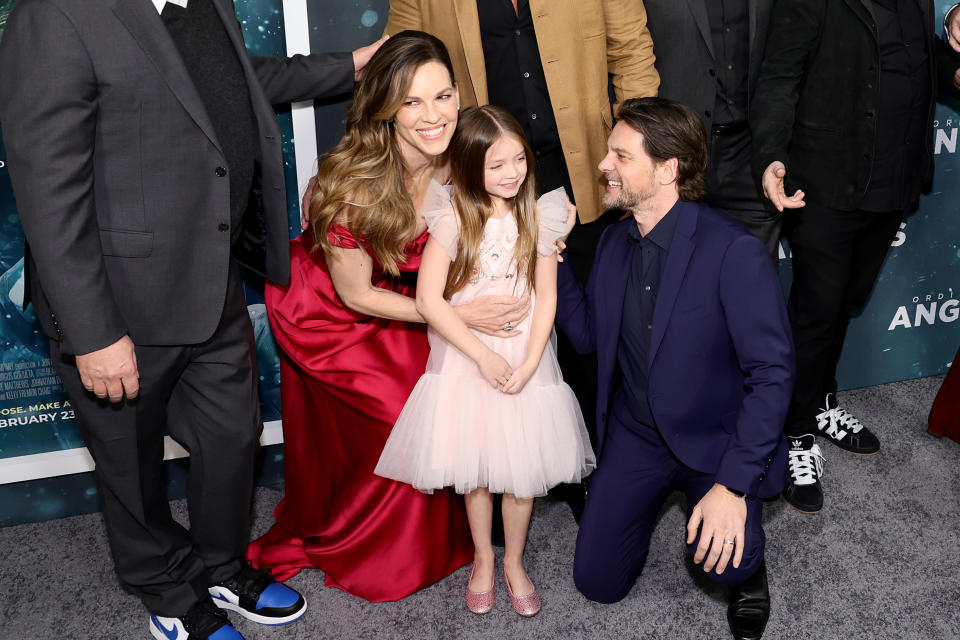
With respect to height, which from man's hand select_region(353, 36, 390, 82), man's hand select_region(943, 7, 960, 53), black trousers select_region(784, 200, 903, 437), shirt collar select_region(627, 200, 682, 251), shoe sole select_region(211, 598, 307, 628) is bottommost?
shoe sole select_region(211, 598, 307, 628)

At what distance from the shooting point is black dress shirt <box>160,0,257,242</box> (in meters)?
2.13

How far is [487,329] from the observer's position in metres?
2.42

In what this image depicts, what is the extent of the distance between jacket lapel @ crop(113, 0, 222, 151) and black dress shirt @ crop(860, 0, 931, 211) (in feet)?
6.81

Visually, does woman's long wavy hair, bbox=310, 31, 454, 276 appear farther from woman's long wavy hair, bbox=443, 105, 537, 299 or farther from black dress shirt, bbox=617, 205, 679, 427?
black dress shirt, bbox=617, 205, 679, 427

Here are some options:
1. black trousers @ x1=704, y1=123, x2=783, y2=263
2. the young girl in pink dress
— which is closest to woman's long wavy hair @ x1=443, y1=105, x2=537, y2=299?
the young girl in pink dress

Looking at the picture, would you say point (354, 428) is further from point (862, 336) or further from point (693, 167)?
point (862, 336)

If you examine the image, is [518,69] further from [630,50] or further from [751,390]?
[751,390]

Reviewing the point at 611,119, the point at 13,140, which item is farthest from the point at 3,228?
the point at 611,119

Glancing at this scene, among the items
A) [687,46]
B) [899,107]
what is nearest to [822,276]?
[899,107]

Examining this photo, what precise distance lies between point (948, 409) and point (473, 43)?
2194mm

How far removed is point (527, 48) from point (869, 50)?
1081 mm

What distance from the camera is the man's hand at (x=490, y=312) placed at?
2.41m

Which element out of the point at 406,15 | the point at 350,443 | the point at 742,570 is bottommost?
the point at 742,570

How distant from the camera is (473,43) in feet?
8.54
